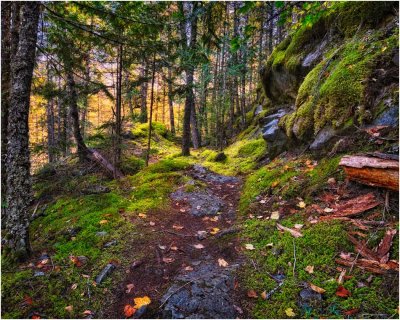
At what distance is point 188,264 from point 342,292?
2039 millimetres

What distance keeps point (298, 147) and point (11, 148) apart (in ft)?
20.6

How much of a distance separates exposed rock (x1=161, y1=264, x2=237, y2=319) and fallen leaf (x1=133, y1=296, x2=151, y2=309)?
0.60 feet

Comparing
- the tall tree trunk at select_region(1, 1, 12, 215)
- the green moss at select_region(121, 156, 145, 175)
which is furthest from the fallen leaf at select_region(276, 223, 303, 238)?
the green moss at select_region(121, 156, 145, 175)

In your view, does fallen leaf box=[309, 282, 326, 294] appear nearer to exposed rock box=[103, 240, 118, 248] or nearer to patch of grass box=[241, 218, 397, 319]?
patch of grass box=[241, 218, 397, 319]

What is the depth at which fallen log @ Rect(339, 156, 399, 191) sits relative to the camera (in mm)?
3406

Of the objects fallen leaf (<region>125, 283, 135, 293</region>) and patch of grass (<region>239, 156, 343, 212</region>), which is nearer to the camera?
fallen leaf (<region>125, 283, 135, 293</region>)

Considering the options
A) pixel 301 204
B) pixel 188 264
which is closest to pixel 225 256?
pixel 188 264

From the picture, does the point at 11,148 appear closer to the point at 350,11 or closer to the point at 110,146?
the point at 110,146

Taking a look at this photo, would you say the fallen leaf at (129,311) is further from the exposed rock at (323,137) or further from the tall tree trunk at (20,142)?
the exposed rock at (323,137)

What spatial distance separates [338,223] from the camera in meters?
3.62

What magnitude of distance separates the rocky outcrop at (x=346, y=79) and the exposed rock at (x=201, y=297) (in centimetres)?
385

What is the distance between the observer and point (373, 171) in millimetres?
3682

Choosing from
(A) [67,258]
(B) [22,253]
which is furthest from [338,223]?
(B) [22,253]

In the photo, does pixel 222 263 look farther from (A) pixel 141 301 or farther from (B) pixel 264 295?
(A) pixel 141 301
